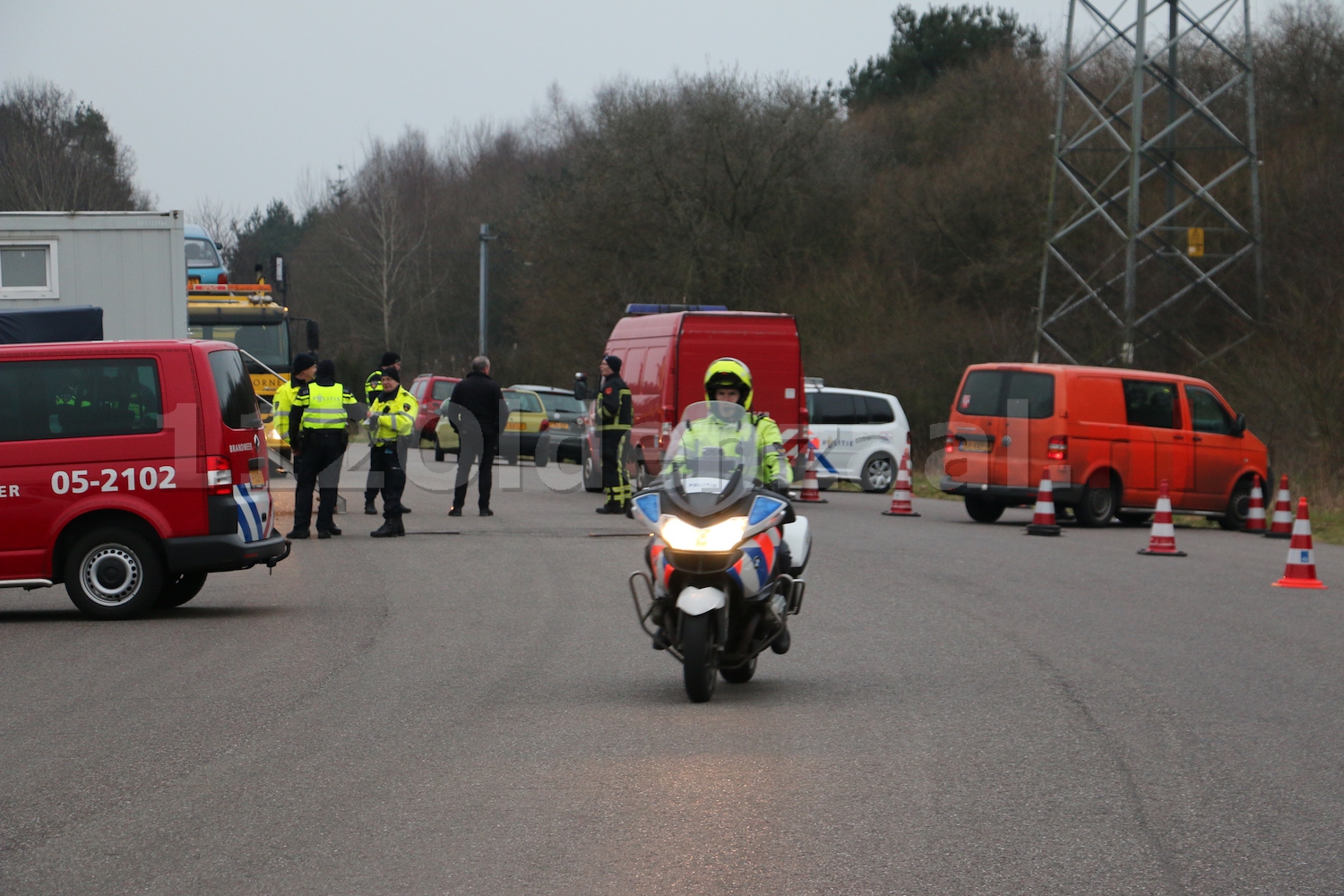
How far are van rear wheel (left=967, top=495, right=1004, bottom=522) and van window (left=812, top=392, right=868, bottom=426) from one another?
5.58 metres

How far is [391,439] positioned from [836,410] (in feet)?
34.6

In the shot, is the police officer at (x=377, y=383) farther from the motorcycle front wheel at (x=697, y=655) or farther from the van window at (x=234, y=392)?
the motorcycle front wheel at (x=697, y=655)

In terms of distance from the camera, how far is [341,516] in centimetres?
2050

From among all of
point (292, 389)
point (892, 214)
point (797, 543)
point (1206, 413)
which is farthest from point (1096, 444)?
point (892, 214)

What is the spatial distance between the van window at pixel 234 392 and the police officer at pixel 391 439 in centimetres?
524

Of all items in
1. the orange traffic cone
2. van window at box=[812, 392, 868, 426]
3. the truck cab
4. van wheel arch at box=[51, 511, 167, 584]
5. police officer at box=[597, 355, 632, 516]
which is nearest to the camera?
van wheel arch at box=[51, 511, 167, 584]

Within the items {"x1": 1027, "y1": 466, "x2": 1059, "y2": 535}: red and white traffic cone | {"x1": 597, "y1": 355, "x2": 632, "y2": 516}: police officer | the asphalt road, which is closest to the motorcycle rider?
the asphalt road

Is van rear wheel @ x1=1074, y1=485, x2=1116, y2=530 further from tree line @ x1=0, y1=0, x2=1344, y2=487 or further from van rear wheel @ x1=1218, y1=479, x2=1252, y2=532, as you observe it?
tree line @ x1=0, y1=0, x2=1344, y2=487

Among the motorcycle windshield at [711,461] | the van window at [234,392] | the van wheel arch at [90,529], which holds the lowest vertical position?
the van wheel arch at [90,529]

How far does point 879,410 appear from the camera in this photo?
2666cm

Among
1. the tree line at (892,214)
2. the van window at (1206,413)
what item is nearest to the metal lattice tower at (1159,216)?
the tree line at (892,214)

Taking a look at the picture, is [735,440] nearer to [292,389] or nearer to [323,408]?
[323,408]

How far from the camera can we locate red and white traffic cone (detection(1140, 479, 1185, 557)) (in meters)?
16.3

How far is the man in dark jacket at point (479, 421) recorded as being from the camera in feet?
66.6
